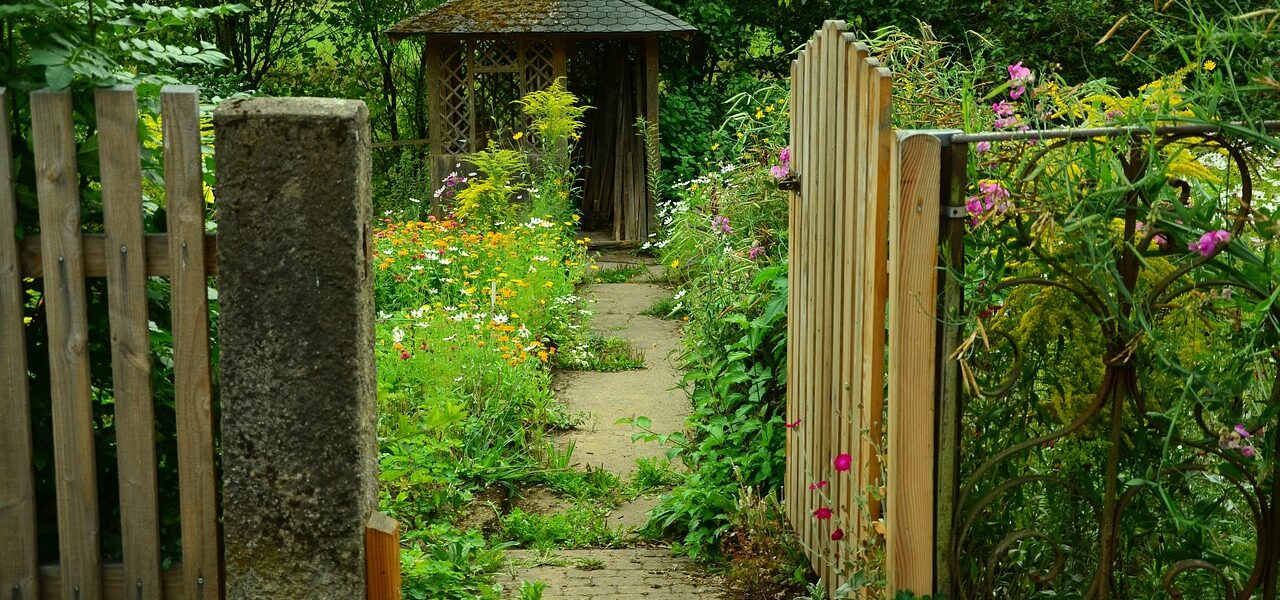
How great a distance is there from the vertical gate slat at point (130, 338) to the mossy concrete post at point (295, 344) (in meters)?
0.20

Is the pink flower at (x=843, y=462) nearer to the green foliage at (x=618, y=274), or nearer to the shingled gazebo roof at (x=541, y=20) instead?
the green foliage at (x=618, y=274)

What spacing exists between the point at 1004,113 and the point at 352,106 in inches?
72.5

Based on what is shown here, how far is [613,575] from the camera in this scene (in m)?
4.44

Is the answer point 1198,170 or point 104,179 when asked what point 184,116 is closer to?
point 104,179

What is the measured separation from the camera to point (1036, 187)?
2.63 meters

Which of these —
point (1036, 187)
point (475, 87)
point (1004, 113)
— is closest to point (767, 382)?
point (1004, 113)

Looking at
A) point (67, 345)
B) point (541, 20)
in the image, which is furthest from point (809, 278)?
point (541, 20)

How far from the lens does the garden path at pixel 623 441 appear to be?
4344mm

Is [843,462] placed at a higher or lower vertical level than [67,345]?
lower

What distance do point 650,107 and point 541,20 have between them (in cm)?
146

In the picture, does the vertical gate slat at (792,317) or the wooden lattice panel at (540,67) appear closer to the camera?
the vertical gate slat at (792,317)

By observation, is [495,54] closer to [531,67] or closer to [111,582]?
[531,67]

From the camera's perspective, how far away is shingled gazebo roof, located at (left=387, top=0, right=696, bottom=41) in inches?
477

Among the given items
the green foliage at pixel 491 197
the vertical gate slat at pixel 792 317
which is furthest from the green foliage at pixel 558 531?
the green foliage at pixel 491 197
